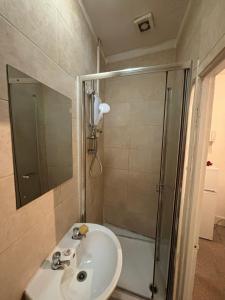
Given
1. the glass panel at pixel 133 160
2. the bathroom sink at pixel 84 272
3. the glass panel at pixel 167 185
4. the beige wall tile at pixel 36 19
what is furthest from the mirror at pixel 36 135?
the glass panel at pixel 167 185

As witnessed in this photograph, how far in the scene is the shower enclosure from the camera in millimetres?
1348

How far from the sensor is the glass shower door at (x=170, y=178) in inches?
42.4

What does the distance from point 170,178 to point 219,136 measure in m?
1.64

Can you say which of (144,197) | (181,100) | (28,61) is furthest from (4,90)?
(144,197)

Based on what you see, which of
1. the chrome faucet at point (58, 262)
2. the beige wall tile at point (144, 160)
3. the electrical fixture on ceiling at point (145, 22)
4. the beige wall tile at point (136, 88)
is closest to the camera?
the chrome faucet at point (58, 262)

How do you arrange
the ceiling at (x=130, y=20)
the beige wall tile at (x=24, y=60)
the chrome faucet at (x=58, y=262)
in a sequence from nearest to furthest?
the beige wall tile at (x=24, y=60) < the chrome faucet at (x=58, y=262) < the ceiling at (x=130, y=20)

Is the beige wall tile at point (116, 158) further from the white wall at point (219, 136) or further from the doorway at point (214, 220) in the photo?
Result: the white wall at point (219, 136)

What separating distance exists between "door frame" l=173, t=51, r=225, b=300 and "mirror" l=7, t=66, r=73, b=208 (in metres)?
0.94

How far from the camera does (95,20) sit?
135 cm

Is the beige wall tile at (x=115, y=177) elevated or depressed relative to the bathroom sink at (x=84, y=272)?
elevated

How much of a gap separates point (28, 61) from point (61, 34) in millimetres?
428

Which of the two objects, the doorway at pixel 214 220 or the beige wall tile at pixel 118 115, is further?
the beige wall tile at pixel 118 115

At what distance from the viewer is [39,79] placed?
30.8 inches

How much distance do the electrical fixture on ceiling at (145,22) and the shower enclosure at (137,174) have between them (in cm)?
→ 43
